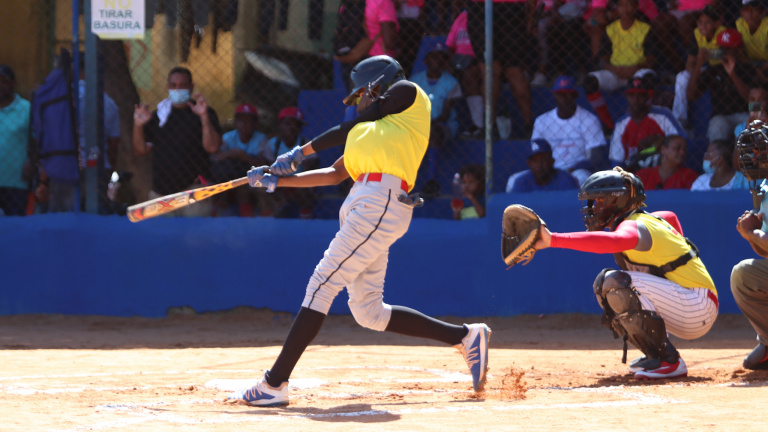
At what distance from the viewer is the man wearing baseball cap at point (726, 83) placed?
26.0 ft

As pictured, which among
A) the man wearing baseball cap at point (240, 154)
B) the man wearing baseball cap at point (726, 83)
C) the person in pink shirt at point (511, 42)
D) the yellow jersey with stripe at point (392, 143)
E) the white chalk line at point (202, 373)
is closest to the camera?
the yellow jersey with stripe at point (392, 143)

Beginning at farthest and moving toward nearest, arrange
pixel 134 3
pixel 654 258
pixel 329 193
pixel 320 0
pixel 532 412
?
pixel 320 0 < pixel 329 193 < pixel 134 3 < pixel 654 258 < pixel 532 412

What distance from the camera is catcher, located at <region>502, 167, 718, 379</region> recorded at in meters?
4.84

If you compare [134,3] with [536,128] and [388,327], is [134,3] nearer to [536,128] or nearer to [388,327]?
[536,128]

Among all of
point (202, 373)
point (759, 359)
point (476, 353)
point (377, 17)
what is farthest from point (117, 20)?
point (759, 359)

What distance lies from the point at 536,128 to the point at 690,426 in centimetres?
497

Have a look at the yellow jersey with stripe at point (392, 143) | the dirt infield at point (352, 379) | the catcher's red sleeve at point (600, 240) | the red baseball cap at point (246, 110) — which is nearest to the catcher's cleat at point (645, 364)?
the dirt infield at point (352, 379)

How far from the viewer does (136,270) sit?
8211mm

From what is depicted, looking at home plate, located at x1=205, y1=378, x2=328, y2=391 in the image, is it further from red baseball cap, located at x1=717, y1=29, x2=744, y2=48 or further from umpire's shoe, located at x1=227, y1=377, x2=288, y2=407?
red baseball cap, located at x1=717, y1=29, x2=744, y2=48

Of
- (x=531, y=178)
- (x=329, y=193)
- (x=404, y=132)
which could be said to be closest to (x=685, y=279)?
(x=404, y=132)

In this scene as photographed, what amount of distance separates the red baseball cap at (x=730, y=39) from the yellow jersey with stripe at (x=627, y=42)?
717 millimetres

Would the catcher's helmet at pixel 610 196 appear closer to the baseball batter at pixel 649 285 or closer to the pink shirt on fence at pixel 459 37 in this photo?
the baseball batter at pixel 649 285

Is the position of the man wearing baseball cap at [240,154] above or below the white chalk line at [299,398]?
above

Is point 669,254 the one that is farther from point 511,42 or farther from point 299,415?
point 511,42
